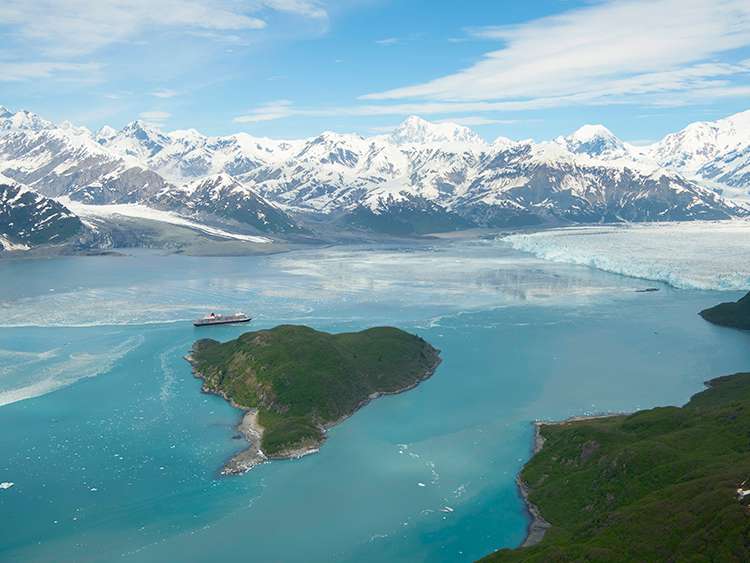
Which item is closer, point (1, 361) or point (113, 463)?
point (113, 463)

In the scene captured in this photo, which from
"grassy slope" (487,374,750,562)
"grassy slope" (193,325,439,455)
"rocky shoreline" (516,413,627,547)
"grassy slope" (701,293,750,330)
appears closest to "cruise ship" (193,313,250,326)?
"grassy slope" (193,325,439,455)

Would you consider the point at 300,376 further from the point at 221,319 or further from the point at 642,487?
the point at 221,319

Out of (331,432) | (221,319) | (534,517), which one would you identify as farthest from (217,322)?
(534,517)

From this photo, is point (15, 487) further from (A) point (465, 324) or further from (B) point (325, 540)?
(A) point (465, 324)

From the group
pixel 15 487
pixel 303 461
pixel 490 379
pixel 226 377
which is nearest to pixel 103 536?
pixel 15 487

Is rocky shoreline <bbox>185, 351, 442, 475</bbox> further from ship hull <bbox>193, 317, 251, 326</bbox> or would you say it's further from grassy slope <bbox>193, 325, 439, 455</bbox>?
ship hull <bbox>193, 317, 251, 326</bbox>

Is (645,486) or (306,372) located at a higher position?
(306,372)
